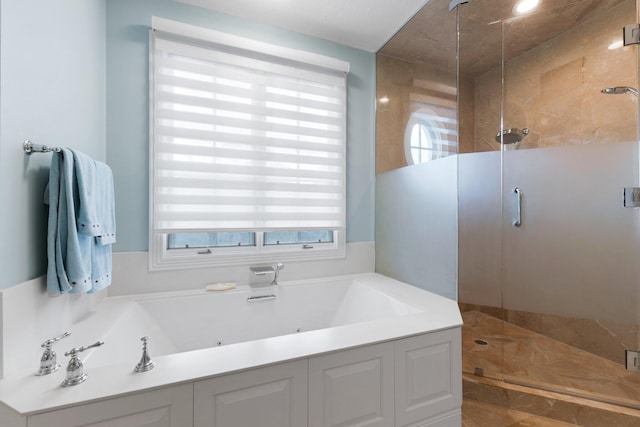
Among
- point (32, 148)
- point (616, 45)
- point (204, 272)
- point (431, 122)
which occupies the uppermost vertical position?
point (616, 45)

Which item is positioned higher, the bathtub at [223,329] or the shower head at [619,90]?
the shower head at [619,90]

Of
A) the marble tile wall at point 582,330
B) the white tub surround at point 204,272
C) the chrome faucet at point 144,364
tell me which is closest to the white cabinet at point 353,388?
the chrome faucet at point 144,364

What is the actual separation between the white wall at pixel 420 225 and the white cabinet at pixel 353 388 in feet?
2.73

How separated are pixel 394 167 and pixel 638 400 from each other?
1929mm

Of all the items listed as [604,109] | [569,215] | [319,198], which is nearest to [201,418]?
[319,198]

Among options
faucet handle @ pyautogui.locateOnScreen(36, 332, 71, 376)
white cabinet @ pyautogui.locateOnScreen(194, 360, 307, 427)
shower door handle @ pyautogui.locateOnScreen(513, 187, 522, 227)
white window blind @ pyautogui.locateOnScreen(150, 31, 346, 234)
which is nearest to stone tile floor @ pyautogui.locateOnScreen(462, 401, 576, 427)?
white cabinet @ pyautogui.locateOnScreen(194, 360, 307, 427)

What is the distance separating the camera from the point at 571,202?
1.76 metres

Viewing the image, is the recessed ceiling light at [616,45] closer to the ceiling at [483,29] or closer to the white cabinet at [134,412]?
the ceiling at [483,29]

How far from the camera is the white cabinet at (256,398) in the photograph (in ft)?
2.92

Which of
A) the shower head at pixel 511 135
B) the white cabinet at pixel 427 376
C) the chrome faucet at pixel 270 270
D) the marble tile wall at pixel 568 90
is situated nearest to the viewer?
→ the white cabinet at pixel 427 376

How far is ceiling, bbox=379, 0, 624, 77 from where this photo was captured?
183 cm

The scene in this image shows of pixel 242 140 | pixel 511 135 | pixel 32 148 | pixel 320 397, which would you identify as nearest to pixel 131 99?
pixel 242 140

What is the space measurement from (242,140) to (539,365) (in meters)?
2.57

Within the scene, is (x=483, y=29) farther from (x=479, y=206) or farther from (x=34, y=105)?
(x=34, y=105)
